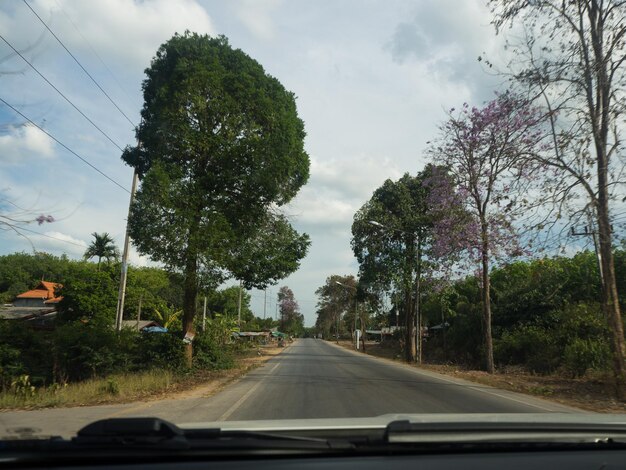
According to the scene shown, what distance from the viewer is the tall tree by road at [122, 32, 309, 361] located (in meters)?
16.3

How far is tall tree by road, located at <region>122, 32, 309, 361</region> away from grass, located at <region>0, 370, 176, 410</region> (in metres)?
3.94

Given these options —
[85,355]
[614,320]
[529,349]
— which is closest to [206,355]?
[85,355]

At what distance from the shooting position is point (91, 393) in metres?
12.7

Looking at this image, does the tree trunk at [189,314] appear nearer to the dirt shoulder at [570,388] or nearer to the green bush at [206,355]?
the green bush at [206,355]

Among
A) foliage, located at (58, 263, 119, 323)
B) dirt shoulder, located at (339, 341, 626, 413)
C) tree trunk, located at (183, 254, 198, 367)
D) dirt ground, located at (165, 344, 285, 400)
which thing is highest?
foliage, located at (58, 263, 119, 323)

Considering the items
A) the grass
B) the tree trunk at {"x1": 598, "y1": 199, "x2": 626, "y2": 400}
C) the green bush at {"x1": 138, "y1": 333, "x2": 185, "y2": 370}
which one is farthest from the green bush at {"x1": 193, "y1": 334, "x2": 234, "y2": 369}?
the tree trunk at {"x1": 598, "y1": 199, "x2": 626, "y2": 400}

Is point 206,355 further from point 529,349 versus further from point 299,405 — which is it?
point 529,349

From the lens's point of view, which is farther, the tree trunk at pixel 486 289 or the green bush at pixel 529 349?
the green bush at pixel 529 349

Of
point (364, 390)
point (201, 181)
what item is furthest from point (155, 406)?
point (201, 181)

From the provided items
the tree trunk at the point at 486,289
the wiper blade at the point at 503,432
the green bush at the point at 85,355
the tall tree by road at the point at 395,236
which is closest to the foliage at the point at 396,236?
the tall tree by road at the point at 395,236

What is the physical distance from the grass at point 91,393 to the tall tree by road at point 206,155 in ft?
12.9

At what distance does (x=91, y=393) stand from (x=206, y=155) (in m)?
8.57

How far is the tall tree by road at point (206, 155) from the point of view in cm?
1633

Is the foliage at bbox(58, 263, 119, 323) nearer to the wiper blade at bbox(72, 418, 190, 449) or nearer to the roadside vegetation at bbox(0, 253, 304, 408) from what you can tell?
the roadside vegetation at bbox(0, 253, 304, 408)
